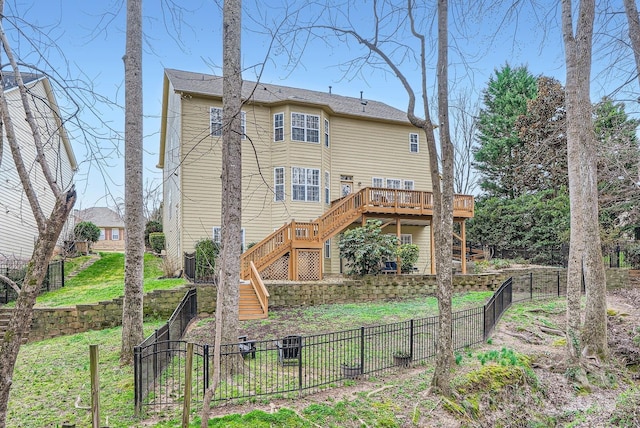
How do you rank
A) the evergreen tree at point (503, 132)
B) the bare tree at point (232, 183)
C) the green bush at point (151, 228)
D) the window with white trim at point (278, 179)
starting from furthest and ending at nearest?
the evergreen tree at point (503, 132), the green bush at point (151, 228), the window with white trim at point (278, 179), the bare tree at point (232, 183)

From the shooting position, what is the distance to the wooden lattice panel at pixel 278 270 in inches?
624

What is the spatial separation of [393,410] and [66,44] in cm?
606

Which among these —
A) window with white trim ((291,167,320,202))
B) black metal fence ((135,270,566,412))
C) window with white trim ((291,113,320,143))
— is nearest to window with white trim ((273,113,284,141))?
window with white trim ((291,113,320,143))

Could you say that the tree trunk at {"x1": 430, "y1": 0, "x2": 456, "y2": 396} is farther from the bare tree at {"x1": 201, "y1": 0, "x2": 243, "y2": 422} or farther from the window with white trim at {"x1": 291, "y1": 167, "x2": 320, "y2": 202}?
the window with white trim at {"x1": 291, "y1": 167, "x2": 320, "y2": 202}

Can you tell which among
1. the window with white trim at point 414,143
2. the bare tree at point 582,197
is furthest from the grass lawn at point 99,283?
the window with white trim at point 414,143

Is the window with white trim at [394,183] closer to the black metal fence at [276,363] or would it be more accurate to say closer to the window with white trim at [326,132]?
the window with white trim at [326,132]

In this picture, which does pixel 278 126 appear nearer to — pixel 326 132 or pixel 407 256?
pixel 326 132

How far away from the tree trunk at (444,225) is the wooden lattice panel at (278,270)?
9.89 meters

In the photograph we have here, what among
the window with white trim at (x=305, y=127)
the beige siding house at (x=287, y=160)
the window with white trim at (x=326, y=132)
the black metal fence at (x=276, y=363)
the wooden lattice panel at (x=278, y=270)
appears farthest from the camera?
the window with white trim at (x=326, y=132)

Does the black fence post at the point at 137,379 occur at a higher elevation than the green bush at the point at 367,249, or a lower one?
lower

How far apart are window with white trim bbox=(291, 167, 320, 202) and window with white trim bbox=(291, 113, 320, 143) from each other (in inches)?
57.3

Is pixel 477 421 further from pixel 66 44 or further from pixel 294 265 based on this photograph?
pixel 294 265

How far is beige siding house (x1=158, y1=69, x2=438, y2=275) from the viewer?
1809 cm

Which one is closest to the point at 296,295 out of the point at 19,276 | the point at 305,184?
the point at 305,184
